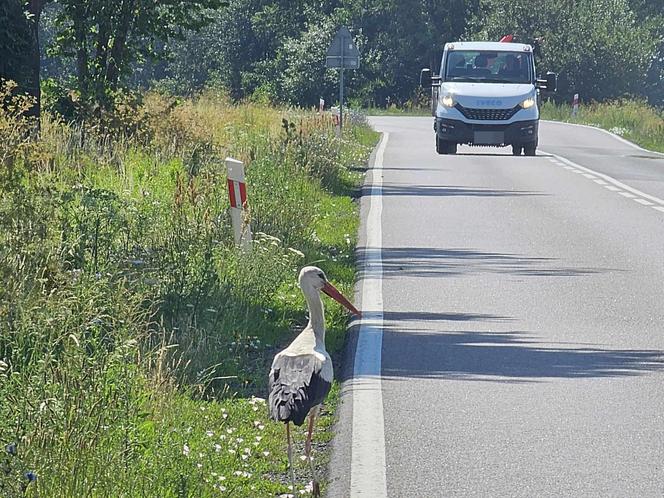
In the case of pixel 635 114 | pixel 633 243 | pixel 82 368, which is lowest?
pixel 635 114

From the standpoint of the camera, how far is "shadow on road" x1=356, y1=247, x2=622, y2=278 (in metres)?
14.6

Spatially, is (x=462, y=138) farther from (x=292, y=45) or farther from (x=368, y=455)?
(x=292, y=45)

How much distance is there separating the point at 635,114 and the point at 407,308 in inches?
1865

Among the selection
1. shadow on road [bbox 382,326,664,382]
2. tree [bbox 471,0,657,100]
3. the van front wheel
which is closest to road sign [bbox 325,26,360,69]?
Answer: the van front wheel

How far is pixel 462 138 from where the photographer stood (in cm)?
3366

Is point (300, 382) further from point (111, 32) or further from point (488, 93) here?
point (488, 93)

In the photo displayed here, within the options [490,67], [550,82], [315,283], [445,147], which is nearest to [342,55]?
[445,147]

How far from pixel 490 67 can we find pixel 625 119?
25.0m

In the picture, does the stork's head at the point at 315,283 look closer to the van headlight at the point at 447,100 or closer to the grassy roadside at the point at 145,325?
the grassy roadside at the point at 145,325

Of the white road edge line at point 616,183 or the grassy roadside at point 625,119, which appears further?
the grassy roadside at point 625,119

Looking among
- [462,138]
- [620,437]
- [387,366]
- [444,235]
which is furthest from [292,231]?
[462,138]

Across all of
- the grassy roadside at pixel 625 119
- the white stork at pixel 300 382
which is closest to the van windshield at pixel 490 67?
the grassy roadside at pixel 625 119

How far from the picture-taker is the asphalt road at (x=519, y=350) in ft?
24.0

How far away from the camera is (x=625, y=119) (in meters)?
57.7
